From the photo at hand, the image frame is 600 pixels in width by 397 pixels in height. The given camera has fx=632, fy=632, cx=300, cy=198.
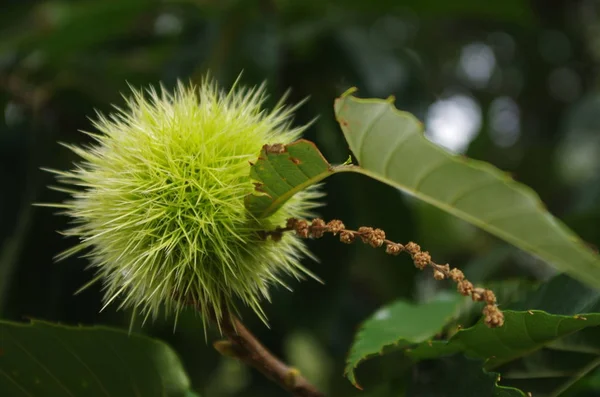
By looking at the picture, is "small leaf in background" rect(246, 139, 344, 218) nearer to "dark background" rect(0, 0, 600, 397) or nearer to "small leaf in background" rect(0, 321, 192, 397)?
"small leaf in background" rect(0, 321, 192, 397)

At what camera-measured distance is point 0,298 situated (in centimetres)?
122

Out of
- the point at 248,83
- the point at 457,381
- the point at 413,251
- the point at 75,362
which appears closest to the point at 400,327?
the point at 457,381

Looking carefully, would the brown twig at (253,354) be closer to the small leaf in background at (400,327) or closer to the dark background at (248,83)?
the small leaf in background at (400,327)

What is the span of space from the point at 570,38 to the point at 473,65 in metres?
0.63

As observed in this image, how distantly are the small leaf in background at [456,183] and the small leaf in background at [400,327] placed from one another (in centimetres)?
23

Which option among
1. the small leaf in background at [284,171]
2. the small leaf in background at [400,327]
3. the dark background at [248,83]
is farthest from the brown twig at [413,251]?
the dark background at [248,83]

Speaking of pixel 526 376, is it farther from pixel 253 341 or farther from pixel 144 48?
pixel 144 48

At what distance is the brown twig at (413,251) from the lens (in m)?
0.53

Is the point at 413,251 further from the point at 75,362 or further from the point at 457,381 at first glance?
the point at 75,362

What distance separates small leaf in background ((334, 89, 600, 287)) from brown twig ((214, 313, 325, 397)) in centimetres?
23

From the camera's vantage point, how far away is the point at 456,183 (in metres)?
0.48

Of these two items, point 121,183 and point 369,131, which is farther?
point 121,183

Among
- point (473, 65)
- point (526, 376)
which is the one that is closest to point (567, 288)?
point (526, 376)

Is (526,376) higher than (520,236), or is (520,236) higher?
(520,236)
